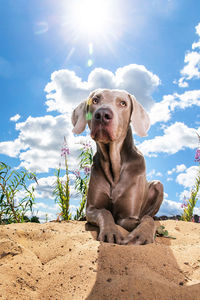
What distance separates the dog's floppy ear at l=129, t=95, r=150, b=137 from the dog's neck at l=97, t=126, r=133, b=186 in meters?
0.10

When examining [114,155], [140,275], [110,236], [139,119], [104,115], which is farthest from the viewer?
[139,119]

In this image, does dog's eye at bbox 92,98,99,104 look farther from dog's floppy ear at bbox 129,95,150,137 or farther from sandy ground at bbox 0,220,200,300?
sandy ground at bbox 0,220,200,300

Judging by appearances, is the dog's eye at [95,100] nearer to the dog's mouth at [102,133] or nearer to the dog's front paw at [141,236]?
the dog's mouth at [102,133]

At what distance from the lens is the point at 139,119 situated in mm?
3342

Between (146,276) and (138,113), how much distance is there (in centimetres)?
207

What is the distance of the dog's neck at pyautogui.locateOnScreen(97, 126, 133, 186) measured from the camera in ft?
10.4

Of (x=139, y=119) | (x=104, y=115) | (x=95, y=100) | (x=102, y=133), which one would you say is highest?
(x=95, y=100)

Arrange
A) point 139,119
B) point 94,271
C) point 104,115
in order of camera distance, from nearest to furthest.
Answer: point 94,271 → point 104,115 → point 139,119

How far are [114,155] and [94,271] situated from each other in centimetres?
157

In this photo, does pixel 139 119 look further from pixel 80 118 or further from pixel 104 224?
pixel 104 224

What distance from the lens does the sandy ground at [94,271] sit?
156cm

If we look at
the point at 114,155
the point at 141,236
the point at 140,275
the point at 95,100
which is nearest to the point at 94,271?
the point at 140,275

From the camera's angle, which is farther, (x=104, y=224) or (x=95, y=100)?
(x=95, y=100)

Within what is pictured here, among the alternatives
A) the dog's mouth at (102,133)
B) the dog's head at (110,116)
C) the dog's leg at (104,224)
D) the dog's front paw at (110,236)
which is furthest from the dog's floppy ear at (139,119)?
the dog's front paw at (110,236)
